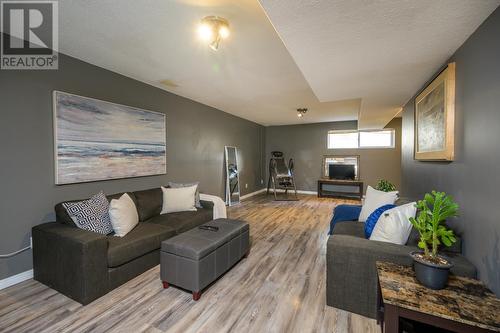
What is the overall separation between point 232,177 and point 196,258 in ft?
13.0

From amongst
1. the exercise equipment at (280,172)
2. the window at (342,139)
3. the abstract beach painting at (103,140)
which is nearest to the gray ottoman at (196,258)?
the abstract beach painting at (103,140)

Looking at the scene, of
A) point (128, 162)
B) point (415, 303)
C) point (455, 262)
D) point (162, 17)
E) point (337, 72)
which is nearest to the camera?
point (415, 303)

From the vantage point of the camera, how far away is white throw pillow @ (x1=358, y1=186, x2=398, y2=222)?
2.51 meters

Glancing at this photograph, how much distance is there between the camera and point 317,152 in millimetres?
7281

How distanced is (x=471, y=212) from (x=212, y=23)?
248cm

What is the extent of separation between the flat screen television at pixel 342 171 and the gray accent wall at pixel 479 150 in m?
5.01

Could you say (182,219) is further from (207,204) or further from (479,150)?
(479,150)

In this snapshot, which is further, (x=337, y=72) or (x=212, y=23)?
(x=337, y=72)

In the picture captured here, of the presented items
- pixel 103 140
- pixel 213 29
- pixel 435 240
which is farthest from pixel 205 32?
pixel 435 240

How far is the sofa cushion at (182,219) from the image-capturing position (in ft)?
8.99

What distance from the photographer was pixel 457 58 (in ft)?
5.71

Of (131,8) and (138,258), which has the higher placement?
(131,8)

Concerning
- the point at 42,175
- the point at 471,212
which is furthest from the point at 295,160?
the point at 42,175

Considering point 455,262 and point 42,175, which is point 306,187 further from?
point 42,175
